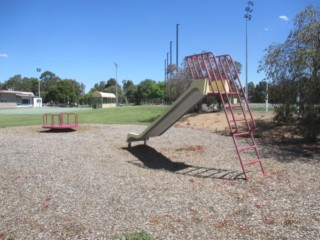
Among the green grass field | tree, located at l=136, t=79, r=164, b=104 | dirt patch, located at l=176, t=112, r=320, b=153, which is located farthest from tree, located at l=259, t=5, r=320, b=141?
tree, located at l=136, t=79, r=164, b=104

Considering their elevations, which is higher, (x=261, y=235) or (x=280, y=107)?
(x=280, y=107)

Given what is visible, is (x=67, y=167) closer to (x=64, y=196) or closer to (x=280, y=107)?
(x=64, y=196)

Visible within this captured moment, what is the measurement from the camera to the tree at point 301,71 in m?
11.8

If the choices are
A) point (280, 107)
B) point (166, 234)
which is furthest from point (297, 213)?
point (280, 107)

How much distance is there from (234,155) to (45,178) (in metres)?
5.81

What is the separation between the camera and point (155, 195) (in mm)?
6230

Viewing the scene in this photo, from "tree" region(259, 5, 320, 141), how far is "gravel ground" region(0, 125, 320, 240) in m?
2.53

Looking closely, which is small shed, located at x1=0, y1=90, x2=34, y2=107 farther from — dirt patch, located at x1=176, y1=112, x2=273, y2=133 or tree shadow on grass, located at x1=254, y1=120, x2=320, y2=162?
tree shadow on grass, located at x1=254, y1=120, x2=320, y2=162

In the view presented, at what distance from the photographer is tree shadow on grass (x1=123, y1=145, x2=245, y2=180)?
7950mm

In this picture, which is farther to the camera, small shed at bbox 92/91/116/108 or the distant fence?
the distant fence

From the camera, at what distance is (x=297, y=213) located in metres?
5.26

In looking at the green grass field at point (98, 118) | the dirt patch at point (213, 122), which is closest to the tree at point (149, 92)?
the green grass field at point (98, 118)

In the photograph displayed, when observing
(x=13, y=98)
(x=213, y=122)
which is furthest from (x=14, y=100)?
(x=213, y=122)

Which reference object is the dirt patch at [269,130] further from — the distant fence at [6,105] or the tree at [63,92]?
the tree at [63,92]
